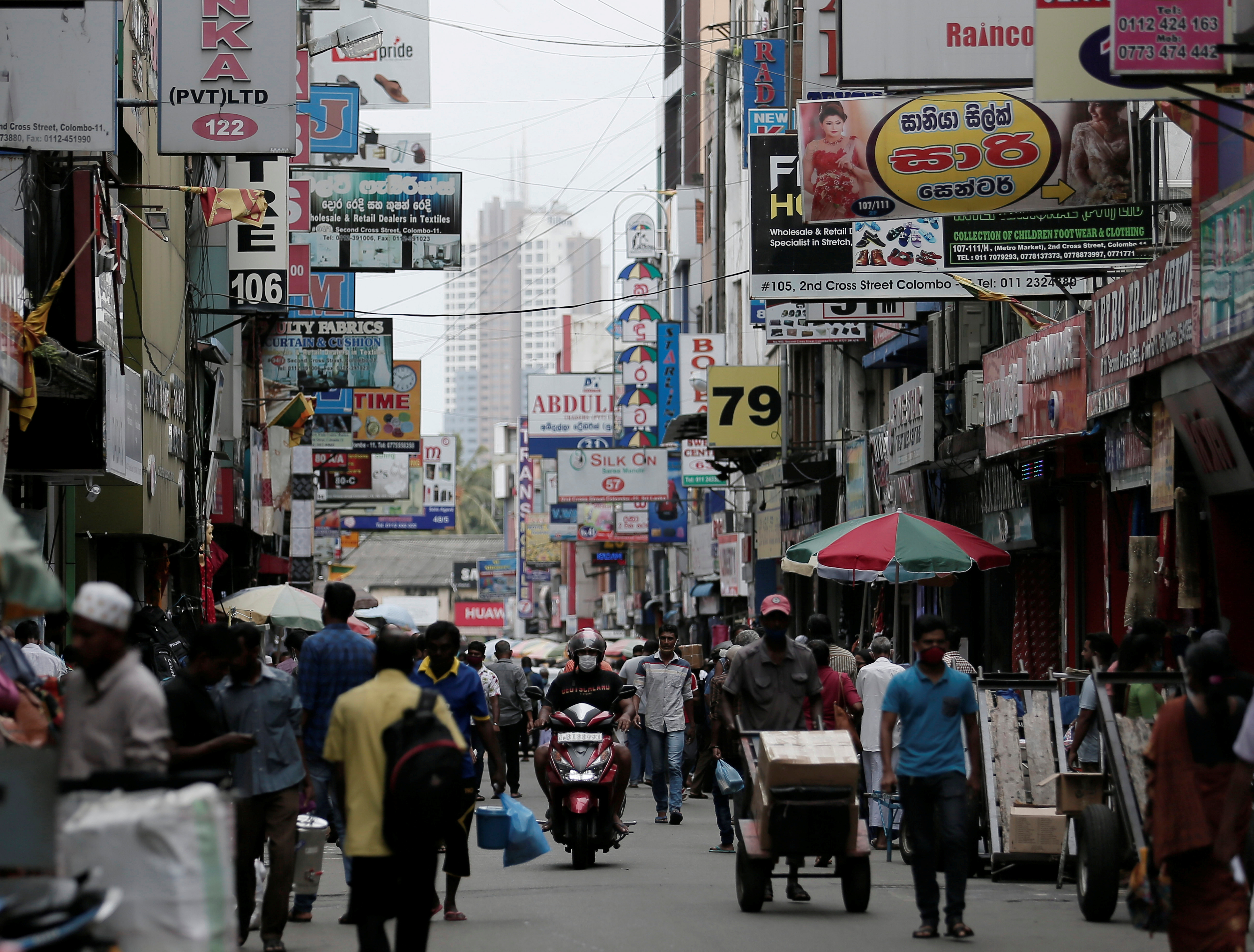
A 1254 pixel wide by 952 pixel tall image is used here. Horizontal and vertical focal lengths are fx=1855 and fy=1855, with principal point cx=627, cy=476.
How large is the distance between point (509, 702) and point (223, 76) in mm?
9026

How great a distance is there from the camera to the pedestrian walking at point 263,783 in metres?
9.97

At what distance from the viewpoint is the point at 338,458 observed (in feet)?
168

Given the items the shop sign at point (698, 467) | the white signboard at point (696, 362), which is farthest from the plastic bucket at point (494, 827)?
the white signboard at point (696, 362)

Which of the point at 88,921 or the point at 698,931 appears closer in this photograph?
the point at 88,921

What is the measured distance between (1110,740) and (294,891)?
512cm

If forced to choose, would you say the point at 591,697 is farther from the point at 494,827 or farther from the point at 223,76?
the point at 223,76

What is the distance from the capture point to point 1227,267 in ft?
43.0

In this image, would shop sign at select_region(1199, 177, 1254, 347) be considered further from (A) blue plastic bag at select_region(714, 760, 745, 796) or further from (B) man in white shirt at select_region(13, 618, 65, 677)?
(B) man in white shirt at select_region(13, 618, 65, 677)

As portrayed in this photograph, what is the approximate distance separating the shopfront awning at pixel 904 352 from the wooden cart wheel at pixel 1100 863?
1579 centimetres

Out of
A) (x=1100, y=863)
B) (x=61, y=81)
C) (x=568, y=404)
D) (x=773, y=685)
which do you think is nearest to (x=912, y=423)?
(x=61, y=81)

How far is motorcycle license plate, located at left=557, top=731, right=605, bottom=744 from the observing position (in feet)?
47.6

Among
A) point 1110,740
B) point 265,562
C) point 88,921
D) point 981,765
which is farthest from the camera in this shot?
point 265,562

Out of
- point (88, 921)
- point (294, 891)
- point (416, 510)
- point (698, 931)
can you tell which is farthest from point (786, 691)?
point (416, 510)

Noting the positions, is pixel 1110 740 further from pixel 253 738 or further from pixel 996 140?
pixel 996 140
